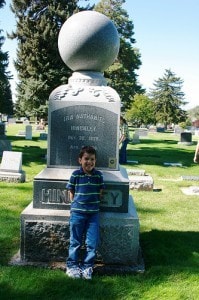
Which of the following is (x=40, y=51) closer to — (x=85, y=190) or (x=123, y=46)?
(x=123, y=46)

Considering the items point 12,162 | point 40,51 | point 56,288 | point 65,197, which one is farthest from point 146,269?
point 40,51

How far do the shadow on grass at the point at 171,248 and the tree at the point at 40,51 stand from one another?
16920 millimetres

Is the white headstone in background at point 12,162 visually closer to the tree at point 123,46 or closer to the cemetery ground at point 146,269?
the cemetery ground at point 146,269

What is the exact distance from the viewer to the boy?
13.5ft

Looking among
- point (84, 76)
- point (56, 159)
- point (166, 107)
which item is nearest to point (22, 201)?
point (56, 159)

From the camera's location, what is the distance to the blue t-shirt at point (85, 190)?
163 inches

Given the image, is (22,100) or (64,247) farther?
(22,100)

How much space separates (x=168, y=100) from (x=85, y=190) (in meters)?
72.0

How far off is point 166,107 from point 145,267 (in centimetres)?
7002

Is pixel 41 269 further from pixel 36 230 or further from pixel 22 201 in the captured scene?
pixel 22 201

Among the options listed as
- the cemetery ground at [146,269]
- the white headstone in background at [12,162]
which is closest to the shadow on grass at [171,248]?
the cemetery ground at [146,269]

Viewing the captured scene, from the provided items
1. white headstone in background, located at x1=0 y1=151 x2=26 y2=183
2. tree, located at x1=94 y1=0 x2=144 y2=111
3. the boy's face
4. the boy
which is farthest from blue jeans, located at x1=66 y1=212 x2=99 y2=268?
tree, located at x1=94 y1=0 x2=144 y2=111

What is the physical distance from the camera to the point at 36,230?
4391mm

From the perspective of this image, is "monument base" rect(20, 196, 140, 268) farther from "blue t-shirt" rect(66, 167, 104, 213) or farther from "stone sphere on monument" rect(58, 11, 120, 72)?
"stone sphere on monument" rect(58, 11, 120, 72)
